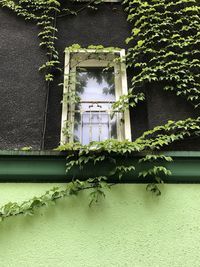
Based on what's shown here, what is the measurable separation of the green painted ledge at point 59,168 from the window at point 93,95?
93cm

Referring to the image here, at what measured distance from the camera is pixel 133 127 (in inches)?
249

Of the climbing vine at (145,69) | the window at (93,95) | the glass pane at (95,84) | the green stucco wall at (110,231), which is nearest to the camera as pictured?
the green stucco wall at (110,231)

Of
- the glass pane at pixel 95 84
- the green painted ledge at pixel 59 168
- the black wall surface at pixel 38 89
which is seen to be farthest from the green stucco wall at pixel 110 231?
the glass pane at pixel 95 84

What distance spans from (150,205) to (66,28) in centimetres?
399

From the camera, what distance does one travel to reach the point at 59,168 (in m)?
5.20

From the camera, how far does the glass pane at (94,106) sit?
6402mm

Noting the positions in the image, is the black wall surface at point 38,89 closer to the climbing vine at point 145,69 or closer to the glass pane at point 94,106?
the climbing vine at point 145,69

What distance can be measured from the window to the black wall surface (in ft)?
0.55

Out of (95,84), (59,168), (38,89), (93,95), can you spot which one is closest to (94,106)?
(93,95)

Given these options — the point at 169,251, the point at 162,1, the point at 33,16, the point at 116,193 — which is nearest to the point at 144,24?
the point at 162,1

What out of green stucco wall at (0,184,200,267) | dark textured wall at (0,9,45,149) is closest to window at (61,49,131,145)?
dark textured wall at (0,9,45,149)

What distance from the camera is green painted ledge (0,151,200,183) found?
515 cm

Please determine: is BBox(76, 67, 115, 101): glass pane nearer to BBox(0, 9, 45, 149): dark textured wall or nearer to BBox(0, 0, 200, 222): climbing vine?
BBox(0, 0, 200, 222): climbing vine

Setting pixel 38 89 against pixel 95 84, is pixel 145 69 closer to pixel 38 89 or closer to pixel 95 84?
pixel 95 84
